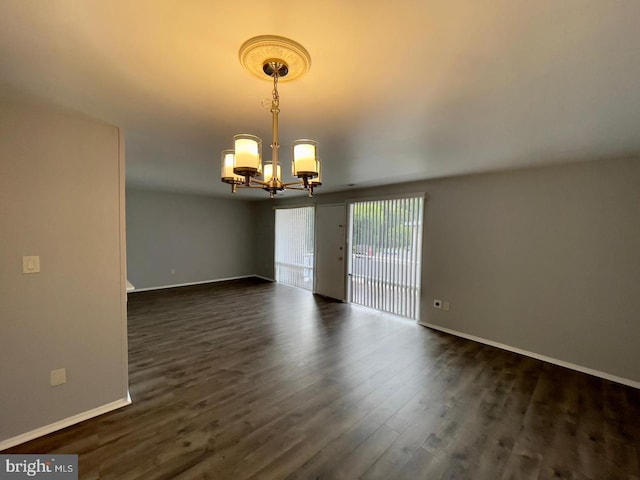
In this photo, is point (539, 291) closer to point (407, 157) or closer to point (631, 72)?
point (407, 157)

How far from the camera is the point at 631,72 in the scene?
4.40 feet

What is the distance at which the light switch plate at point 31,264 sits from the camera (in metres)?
1.84

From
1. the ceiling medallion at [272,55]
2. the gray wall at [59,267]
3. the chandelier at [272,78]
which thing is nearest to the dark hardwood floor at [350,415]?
the gray wall at [59,267]

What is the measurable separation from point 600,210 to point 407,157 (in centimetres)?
205

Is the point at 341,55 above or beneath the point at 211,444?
above

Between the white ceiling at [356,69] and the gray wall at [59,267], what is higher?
the white ceiling at [356,69]

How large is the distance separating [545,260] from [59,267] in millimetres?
4628

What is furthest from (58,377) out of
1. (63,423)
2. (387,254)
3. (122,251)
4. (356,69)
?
(387,254)

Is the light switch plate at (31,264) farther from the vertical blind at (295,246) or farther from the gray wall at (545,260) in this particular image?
the vertical blind at (295,246)

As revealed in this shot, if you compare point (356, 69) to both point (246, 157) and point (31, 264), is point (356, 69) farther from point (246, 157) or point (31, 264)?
point (31, 264)

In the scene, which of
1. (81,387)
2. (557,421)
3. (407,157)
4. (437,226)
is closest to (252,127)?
(407,157)

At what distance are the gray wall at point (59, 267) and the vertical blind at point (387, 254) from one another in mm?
3742

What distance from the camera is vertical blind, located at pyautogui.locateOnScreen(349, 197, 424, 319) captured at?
440 cm

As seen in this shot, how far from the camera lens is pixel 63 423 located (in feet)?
6.53
